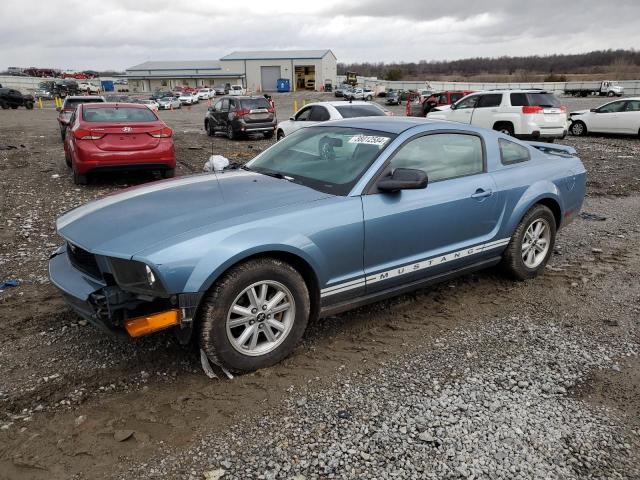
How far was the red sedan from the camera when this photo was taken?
332 inches

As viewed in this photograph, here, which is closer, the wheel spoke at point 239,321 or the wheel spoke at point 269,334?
the wheel spoke at point 239,321

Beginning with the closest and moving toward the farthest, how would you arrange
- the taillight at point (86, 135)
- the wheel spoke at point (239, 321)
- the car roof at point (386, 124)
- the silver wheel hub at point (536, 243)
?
the wheel spoke at point (239, 321), the car roof at point (386, 124), the silver wheel hub at point (536, 243), the taillight at point (86, 135)

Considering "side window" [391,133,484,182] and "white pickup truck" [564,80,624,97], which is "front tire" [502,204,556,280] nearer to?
"side window" [391,133,484,182]

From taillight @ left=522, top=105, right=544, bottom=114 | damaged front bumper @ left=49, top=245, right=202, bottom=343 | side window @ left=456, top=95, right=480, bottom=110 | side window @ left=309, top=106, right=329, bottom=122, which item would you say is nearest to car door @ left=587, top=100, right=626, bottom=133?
taillight @ left=522, top=105, right=544, bottom=114

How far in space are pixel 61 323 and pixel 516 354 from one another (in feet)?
11.0

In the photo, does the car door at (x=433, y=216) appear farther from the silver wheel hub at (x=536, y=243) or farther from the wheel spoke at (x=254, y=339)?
the wheel spoke at (x=254, y=339)

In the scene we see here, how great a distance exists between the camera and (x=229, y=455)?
8.23 ft

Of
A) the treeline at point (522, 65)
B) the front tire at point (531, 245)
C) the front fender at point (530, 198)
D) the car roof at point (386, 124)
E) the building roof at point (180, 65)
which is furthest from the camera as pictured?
the treeline at point (522, 65)

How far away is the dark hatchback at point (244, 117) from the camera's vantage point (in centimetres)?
1697

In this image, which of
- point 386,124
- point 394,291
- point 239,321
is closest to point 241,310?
point 239,321

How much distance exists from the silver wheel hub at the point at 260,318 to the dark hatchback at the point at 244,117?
47.4 feet

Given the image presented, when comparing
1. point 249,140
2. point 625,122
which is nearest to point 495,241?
point 249,140

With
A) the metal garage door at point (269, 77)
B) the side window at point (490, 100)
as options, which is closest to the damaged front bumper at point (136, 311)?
the side window at point (490, 100)

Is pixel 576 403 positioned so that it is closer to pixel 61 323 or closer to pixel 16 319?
pixel 61 323
